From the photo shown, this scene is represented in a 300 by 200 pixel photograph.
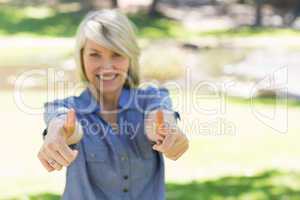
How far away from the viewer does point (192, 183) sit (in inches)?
209

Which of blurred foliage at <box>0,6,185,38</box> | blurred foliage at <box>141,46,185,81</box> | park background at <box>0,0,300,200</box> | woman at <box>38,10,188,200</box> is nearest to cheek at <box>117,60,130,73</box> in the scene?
woman at <box>38,10,188,200</box>

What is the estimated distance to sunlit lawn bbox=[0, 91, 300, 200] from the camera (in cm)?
504

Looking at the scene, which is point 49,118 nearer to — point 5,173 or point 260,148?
point 5,173

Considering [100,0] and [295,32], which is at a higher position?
[100,0]

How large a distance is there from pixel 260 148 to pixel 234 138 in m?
0.58

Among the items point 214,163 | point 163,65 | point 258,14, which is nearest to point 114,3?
point 258,14

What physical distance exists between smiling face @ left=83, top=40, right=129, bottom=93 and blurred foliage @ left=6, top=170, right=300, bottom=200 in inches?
105

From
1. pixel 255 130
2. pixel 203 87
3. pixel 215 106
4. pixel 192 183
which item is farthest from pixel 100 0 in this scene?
pixel 192 183

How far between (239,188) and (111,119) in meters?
2.88

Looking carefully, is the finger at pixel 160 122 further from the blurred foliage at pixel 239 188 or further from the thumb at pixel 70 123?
the blurred foliage at pixel 239 188

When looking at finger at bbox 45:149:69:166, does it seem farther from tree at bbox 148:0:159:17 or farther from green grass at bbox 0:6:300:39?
tree at bbox 148:0:159:17

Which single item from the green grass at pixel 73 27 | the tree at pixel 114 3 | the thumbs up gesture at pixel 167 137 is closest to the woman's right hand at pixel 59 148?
the thumbs up gesture at pixel 167 137

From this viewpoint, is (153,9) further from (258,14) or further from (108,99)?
(108,99)

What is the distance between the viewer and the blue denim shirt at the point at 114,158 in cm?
224
